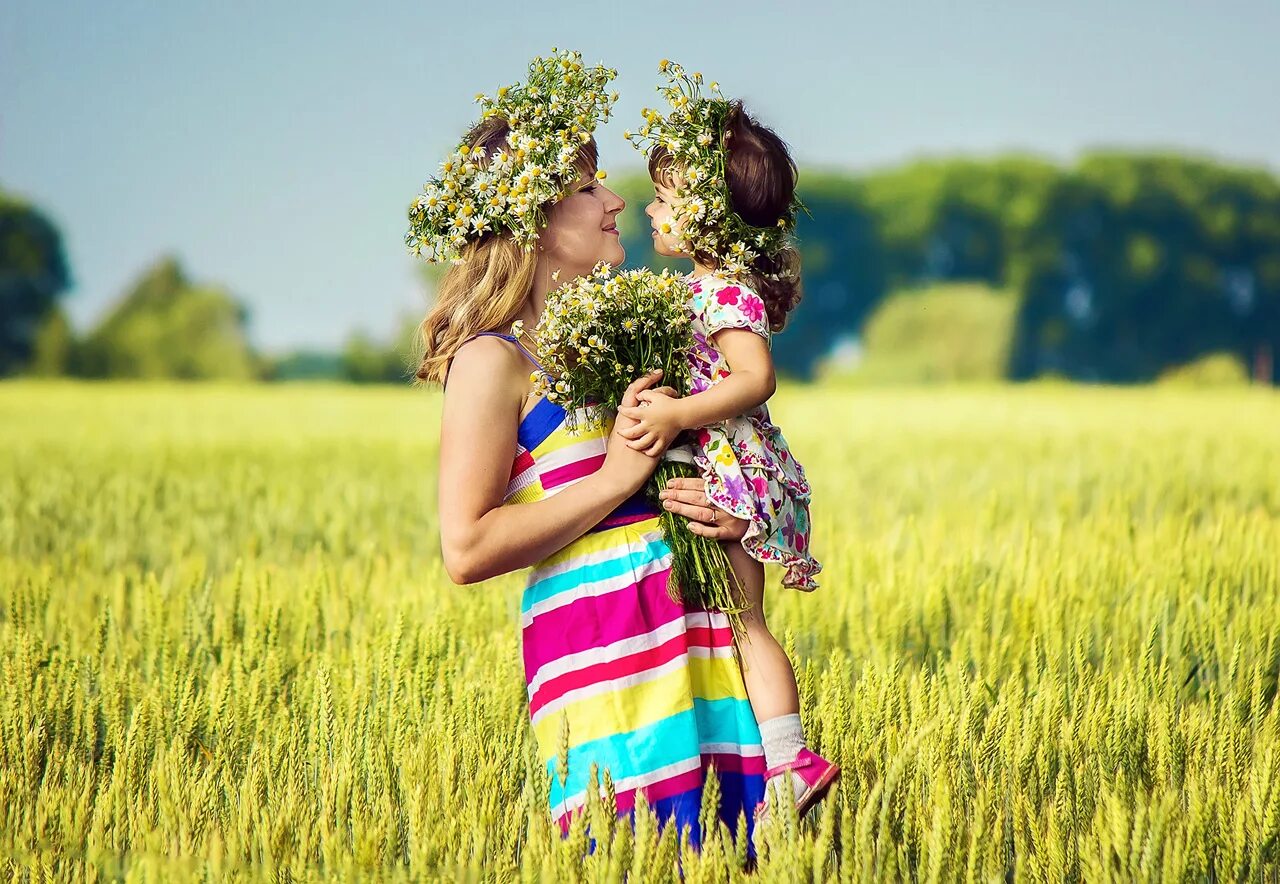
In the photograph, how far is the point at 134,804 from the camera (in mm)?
2479

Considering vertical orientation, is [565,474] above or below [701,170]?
below

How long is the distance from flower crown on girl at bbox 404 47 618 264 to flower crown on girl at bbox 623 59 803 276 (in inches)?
4.0

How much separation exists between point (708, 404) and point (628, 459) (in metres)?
0.15

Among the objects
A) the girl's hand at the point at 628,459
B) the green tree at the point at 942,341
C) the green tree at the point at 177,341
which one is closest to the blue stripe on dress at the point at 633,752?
the girl's hand at the point at 628,459

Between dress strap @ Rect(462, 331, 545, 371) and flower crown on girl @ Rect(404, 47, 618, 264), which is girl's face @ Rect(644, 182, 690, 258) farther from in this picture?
dress strap @ Rect(462, 331, 545, 371)

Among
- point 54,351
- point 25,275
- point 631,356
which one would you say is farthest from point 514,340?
point 25,275

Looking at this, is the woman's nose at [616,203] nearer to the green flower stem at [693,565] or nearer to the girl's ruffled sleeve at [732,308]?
the girl's ruffled sleeve at [732,308]

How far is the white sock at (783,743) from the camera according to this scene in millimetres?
2096

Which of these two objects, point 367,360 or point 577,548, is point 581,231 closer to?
point 577,548

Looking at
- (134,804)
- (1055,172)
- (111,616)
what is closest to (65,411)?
(111,616)

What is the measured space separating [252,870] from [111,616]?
1.76 m

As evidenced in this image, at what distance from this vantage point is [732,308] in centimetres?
218

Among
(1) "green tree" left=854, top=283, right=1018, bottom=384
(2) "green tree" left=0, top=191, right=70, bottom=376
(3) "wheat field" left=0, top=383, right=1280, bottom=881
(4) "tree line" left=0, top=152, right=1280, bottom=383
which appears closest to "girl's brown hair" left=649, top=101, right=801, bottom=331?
(3) "wheat field" left=0, top=383, right=1280, bottom=881

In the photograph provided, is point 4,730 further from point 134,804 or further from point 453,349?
point 453,349
